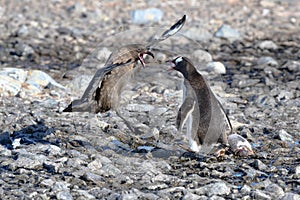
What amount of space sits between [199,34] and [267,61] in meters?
1.50

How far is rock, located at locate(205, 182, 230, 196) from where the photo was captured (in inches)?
176

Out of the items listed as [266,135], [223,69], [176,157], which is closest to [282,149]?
[266,135]

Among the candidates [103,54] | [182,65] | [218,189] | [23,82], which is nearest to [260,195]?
[218,189]

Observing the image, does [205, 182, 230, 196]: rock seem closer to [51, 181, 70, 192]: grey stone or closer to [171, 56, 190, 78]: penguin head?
[51, 181, 70, 192]: grey stone

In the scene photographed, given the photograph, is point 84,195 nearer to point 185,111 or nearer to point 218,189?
point 218,189

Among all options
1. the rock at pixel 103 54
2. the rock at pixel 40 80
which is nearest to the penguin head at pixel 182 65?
the rock at pixel 103 54

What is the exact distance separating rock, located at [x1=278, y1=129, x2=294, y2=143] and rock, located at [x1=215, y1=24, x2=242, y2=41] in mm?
3917

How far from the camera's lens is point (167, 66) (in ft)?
17.5

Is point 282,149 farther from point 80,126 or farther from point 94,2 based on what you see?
point 94,2

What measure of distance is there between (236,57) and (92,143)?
3667 mm

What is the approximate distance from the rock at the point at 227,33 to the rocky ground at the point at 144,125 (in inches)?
0.6

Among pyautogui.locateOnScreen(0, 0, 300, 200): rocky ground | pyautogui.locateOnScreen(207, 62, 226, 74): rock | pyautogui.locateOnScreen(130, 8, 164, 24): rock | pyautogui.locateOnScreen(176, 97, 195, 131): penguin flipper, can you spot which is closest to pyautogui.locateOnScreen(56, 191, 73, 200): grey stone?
pyautogui.locateOnScreen(0, 0, 300, 200): rocky ground

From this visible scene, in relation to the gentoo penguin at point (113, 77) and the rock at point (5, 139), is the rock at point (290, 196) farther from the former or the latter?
the rock at point (5, 139)

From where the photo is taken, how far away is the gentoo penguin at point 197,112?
5223 mm
